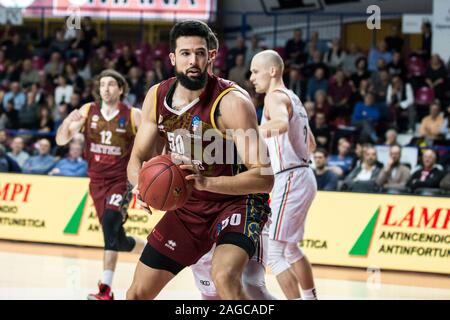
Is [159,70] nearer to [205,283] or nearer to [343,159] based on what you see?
[343,159]

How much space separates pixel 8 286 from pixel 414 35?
11.9 metres

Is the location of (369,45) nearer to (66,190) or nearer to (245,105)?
(66,190)

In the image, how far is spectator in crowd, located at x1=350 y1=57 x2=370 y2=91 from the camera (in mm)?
15523

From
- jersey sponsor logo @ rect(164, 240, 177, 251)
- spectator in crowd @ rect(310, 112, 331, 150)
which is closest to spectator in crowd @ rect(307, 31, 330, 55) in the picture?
spectator in crowd @ rect(310, 112, 331, 150)

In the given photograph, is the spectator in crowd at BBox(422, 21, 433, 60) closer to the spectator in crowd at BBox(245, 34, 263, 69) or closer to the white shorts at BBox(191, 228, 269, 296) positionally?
the spectator in crowd at BBox(245, 34, 263, 69)

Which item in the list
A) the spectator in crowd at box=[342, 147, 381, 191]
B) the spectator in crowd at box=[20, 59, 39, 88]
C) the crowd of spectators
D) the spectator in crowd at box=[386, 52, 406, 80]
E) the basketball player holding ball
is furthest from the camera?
the spectator in crowd at box=[20, 59, 39, 88]

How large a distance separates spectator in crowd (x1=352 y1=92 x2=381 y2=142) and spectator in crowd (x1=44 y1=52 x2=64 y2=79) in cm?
650

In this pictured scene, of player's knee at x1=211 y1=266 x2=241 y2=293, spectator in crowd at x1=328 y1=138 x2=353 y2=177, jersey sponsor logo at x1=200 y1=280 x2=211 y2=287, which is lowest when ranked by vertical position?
spectator in crowd at x1=328 y1=138 x2=353 y2=177

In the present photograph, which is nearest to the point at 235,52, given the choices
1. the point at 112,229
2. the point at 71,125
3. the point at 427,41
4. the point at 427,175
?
the point at 427,41

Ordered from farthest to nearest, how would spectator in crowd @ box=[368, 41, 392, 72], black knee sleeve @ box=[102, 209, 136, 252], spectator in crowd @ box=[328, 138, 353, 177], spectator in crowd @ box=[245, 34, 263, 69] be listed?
spectator in crowd @ box=[245, 34, 263, 69]
spectator in crowd @ box=[368, 41, 392, 72]
spectator in crowd @ box=[328, 138, 353, 177]
black knee sleeve @ box=[102, 209, 136, 252]

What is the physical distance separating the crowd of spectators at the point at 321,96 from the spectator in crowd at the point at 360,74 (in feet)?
0.06

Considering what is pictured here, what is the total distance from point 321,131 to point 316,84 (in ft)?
6.47

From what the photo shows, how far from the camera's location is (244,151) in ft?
17.0

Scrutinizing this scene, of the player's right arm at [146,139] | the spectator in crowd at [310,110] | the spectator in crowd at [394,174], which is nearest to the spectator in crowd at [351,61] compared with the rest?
the spectator in crowd at [310,110]
